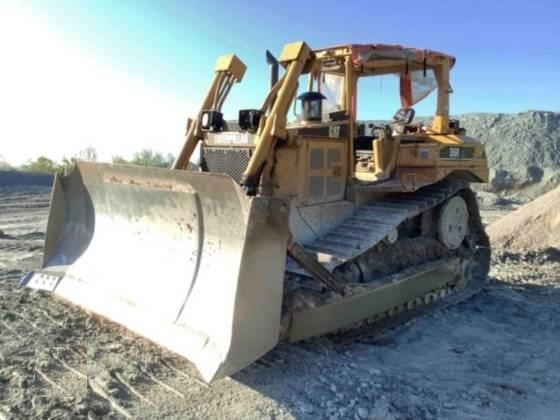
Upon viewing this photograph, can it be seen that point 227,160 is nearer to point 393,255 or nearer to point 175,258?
point 175,258

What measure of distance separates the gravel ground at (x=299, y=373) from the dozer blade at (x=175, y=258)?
0.25 metres

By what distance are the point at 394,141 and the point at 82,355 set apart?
3.72 metres

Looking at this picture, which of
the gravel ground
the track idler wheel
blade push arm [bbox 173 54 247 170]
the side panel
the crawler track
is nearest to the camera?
the gravel ground

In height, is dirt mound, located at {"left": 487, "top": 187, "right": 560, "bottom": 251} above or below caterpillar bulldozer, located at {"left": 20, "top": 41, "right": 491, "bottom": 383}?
below

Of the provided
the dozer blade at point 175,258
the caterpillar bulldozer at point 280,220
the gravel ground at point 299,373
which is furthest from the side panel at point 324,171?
the gravel ground at point 299,373

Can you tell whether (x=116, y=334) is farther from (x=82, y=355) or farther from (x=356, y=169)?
(x=356, y=169)

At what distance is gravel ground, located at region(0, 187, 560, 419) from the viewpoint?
377cm

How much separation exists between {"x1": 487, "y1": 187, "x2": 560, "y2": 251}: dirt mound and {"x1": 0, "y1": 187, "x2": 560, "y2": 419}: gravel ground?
383 centimetres

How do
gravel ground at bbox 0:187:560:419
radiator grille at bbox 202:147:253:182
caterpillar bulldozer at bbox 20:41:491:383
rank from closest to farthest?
1. gravel ground at bbox 0:187:560:419
2. caterpillar bulldozer at bbox 20:41:491:383
3. radiator grille at bbox 202:147:253:182

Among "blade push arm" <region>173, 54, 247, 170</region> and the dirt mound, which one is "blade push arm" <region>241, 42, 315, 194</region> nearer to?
"blade push arm" <region>173, 54, 247, 170</region>

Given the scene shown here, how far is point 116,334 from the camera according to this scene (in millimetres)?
4977

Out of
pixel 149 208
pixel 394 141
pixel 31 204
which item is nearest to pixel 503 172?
pixel 31 204

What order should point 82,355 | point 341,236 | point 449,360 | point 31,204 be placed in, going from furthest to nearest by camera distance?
1. point 31,204
2. point 341,236
3. point 449,360
4. point 82,355

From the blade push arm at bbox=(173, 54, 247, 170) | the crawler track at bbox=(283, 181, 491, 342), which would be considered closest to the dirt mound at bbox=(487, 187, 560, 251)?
the crawler track at bbox=(283, 181, 491, 342)
